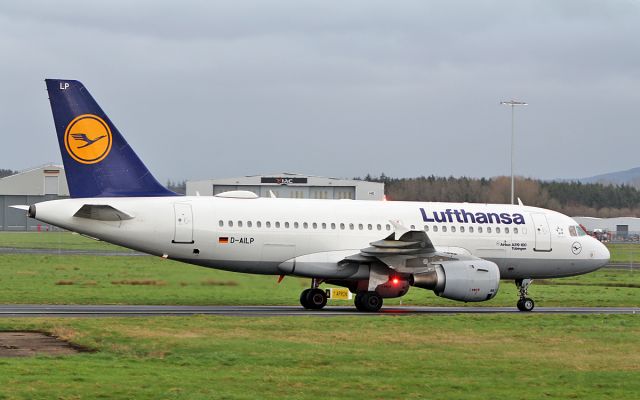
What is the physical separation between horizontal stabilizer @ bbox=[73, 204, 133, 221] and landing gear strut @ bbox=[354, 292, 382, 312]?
7.85 meters

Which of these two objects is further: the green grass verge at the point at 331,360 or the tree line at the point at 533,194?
the tree line at the point at 533,194

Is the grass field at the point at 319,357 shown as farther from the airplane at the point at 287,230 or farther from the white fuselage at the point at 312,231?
the white fuselage at the point at 312,231

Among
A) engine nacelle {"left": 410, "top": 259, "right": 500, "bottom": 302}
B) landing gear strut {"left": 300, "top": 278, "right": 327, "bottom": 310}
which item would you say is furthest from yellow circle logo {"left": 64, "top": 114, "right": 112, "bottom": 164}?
engine nacelle {"left": 410, "top": 259, "right": 500, "bottom": 302}

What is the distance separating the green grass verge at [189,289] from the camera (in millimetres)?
36938

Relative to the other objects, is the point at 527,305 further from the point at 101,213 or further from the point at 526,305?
the point at 101,213

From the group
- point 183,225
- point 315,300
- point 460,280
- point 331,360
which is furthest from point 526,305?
point 331,360

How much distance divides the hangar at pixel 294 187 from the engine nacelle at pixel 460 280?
5782cm

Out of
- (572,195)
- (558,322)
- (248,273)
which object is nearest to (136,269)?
(248,273)

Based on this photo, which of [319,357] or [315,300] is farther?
[315,300]

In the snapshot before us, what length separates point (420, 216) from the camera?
122 feet

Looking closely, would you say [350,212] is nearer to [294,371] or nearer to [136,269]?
[294,371]

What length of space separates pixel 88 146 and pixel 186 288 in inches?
264

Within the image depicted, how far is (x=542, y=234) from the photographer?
3878cm

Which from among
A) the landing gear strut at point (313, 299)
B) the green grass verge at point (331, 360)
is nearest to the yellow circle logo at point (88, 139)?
the green grass verge at point (331, 360)
